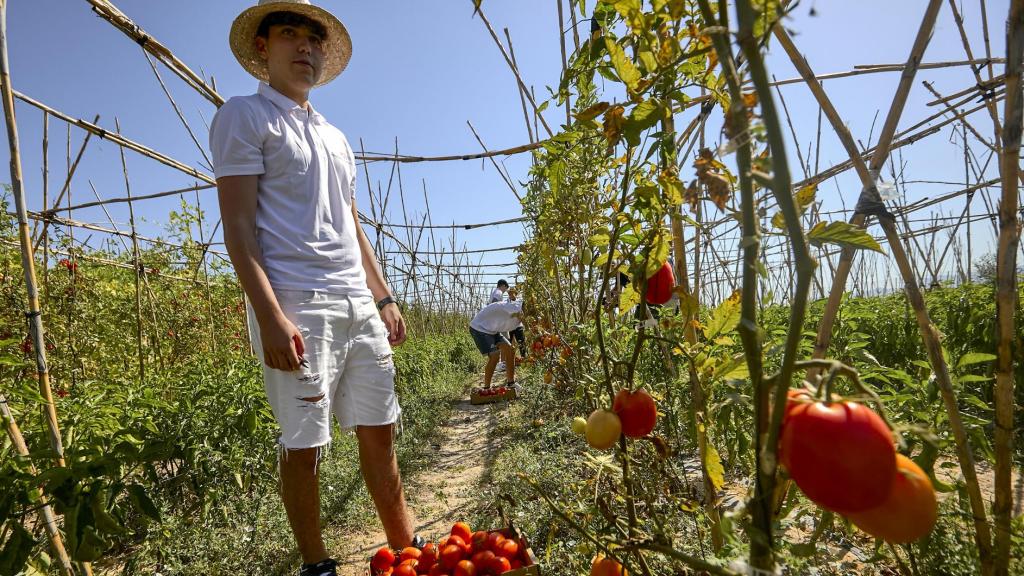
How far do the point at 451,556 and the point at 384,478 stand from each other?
380 millimetres

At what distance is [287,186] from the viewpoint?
1.52m

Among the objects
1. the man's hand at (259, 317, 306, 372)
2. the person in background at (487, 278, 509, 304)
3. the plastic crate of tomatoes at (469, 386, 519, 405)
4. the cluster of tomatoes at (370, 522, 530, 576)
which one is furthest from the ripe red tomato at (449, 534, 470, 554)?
the person in background at (487, 278, 509, 304)

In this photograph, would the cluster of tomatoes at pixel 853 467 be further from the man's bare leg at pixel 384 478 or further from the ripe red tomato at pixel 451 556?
the man's bare leg at pixel 384 478

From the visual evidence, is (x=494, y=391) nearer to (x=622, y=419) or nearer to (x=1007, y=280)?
(x=622, y=419)

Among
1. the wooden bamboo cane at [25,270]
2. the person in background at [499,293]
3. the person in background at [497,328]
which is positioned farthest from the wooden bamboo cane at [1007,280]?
the person in background at [499,293]

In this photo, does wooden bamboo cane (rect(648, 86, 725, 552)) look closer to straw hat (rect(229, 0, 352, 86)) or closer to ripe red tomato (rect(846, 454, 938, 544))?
ripe red tomato (rect(846, 454, 938, 544))

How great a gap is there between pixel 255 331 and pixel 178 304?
391 centimetres

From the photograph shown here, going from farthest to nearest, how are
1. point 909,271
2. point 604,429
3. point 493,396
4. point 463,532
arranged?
point 493,396 → point 463,532 → point 909,271 → point 604,429

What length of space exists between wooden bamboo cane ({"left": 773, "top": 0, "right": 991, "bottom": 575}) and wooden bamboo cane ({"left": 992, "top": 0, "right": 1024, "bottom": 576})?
0.03m

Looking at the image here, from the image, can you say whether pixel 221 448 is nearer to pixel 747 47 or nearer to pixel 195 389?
pixel 195 389

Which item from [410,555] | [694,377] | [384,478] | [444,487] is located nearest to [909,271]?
[694,377]

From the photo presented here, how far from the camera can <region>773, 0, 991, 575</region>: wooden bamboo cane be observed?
0.86 meters

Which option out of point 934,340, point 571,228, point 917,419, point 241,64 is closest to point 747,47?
point 934,340

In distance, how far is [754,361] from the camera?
0.45 m
